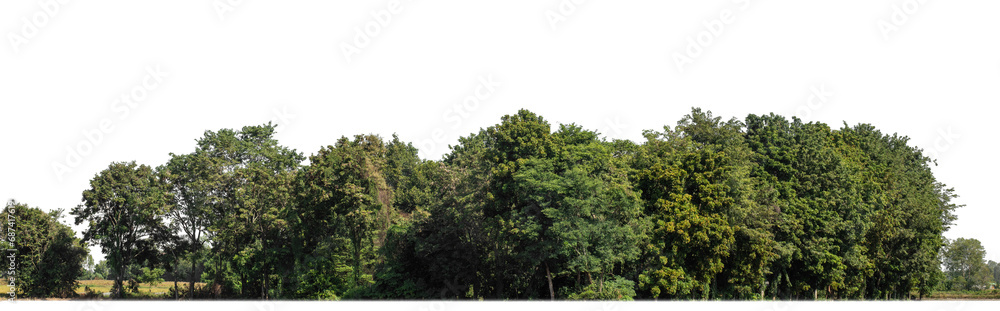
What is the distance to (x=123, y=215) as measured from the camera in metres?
65.9

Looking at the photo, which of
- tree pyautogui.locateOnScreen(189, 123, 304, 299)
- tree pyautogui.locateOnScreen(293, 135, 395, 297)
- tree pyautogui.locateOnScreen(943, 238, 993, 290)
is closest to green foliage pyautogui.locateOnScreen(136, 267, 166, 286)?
→ tree pyautogui.locateOnScreen(189, 123, 304, 299)

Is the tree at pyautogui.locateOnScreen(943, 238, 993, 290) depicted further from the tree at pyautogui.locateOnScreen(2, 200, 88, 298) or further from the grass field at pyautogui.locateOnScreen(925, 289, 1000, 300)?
the tree at pyautogui.locateOnScreen(2, 200, 88, 298)

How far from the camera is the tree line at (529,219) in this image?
143 ft

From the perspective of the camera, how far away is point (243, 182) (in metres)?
64.1

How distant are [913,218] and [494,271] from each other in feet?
132

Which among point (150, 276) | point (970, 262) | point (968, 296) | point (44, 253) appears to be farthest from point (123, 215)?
point (970, 262)

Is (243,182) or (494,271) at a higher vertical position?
(243,182)

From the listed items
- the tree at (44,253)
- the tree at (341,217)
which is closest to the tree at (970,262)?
the tree at (341,217)

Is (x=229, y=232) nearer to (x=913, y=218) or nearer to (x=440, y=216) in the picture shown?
(x=440, y=216)

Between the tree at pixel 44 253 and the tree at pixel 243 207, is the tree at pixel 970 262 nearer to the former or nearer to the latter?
the tree at pixel 243 207

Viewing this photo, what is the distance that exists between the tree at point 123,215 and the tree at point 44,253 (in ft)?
10.5

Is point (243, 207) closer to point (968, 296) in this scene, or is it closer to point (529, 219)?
point (529, 219)

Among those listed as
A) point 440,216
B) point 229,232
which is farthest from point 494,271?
point 229,232

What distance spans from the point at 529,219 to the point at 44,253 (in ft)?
169
